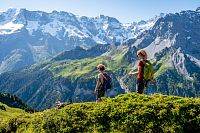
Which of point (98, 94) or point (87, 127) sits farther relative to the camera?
point (98, 94)

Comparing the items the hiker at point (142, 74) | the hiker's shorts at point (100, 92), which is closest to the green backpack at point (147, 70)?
the hiker at point (142, 74)

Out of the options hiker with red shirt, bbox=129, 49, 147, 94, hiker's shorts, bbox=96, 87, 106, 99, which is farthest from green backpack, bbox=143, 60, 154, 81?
hiker's shorts, bbox=96, 87, 106, 99

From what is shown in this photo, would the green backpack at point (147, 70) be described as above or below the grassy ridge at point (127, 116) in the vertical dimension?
above

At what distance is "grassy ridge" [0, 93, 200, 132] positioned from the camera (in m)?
20.3

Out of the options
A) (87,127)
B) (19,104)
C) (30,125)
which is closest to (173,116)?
(87,127)

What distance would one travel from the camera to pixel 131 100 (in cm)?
2241

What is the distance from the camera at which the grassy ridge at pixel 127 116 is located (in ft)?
66.7

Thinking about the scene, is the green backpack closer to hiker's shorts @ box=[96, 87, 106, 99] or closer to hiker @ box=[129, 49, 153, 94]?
hiker @ box=[129, 49, 153, 94]

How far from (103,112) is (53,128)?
128 inches

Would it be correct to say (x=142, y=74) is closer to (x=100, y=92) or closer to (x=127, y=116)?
(x=100, y=92)

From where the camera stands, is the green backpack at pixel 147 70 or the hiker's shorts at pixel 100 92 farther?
the hiker's shorts at pixel 100 92

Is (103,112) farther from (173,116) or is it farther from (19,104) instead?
(19,104)

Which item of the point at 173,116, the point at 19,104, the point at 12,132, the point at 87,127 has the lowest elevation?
the point at 19,104

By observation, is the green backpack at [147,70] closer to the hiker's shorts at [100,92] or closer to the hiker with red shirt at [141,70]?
the hiker with red shirt at [141,70]
